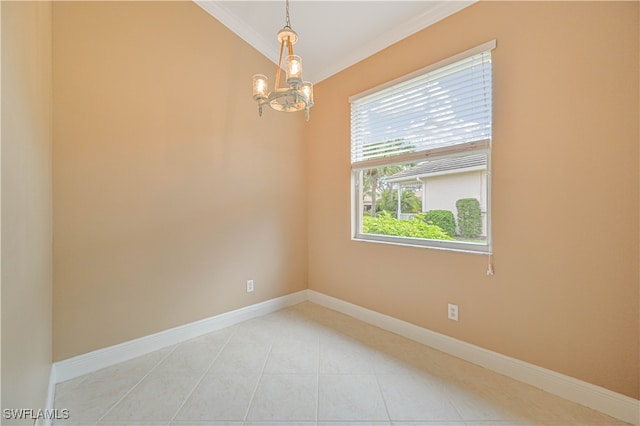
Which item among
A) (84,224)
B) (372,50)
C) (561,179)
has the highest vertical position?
(372,50)

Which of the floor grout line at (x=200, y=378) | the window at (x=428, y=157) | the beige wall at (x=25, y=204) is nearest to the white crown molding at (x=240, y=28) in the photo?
the window at (x=428, y=157)

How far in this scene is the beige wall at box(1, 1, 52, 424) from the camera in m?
0.84

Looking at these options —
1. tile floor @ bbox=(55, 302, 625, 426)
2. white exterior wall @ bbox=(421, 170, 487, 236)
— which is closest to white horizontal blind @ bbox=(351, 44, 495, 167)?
white exterior wall @ bbox=(421, 170, 487, 236)

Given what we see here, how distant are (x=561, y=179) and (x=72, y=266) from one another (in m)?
3.35

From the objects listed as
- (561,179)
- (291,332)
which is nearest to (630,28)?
(561,179)

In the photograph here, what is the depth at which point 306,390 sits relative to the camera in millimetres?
1688

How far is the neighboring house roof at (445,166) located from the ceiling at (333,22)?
119 centimetres

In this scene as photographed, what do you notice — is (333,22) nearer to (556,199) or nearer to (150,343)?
(556,199)

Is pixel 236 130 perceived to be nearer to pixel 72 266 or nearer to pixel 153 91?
pixel 153 91

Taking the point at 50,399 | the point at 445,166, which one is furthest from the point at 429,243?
the point at 50,399

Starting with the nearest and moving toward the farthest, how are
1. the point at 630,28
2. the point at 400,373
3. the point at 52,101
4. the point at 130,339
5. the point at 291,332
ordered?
the point at 630,28, the point at 52,101, the point at 400,373, the point at 130,339, the point at 291,332

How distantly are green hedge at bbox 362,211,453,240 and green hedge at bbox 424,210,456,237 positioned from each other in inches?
1.2

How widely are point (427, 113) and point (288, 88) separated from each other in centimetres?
135

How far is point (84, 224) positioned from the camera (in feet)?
6.11
